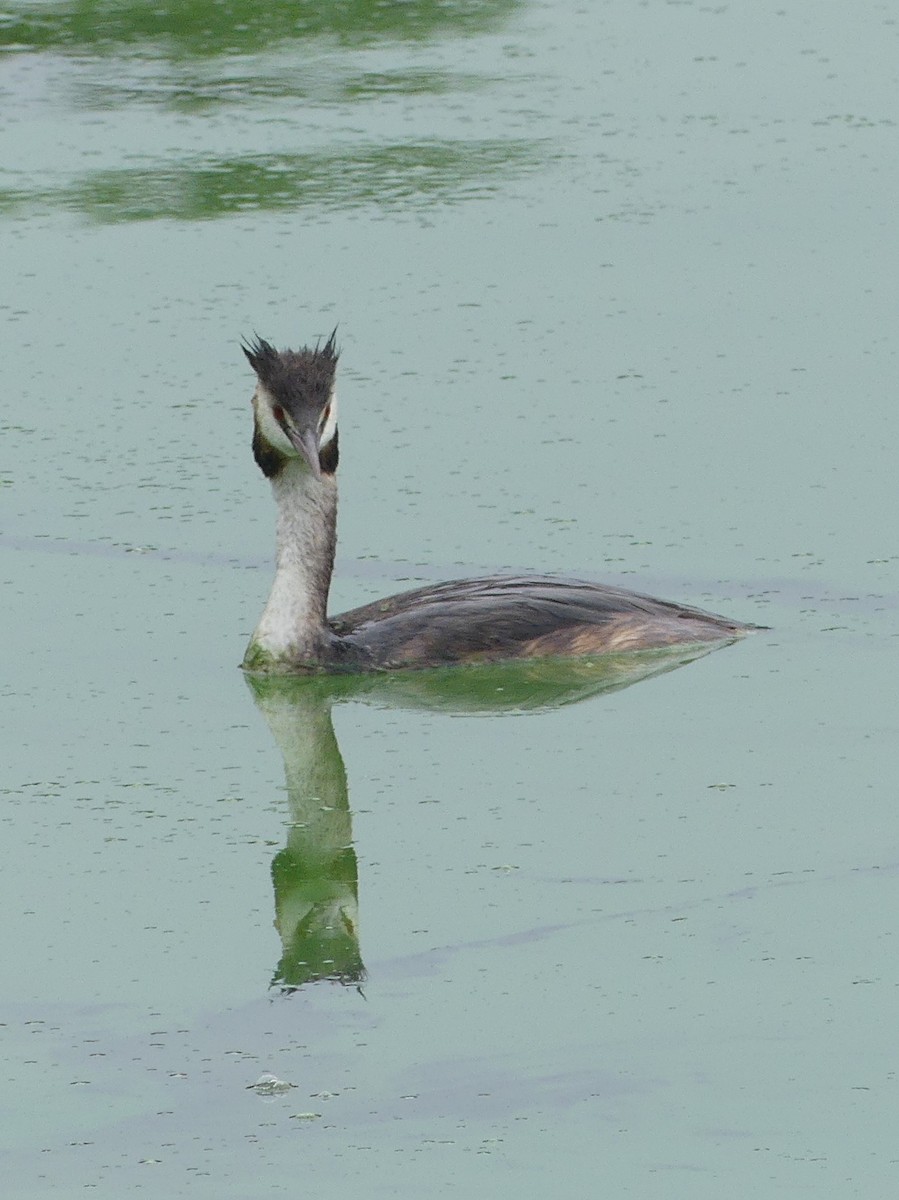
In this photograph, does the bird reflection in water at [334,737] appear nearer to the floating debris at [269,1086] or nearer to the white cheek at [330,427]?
the floating debris at [269,1086]

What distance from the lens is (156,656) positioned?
7.85 metres

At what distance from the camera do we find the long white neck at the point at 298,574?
7.84 m

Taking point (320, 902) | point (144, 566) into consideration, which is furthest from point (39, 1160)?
point (144, 566)

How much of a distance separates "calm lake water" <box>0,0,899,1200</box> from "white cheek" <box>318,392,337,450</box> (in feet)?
1.99

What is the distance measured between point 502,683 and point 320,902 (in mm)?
1790

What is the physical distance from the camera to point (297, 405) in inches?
310

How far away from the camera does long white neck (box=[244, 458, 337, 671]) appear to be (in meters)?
7.84

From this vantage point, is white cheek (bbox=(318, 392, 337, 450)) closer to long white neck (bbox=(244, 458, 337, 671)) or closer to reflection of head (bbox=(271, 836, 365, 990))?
long white neck (bbox=(244, 458, 337, 671))

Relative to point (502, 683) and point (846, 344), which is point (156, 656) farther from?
point (846, 344)

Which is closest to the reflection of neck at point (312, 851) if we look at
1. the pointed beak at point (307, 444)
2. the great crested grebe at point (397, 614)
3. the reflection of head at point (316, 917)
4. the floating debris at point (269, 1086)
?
the reflection of head at point (316, 917)

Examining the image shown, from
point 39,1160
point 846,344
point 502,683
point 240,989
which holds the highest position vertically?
point 846,344

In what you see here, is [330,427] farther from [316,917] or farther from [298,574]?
[316,917]

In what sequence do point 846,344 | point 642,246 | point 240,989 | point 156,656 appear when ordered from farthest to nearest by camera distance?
point 642,246 → point 846,344 → point 156,656 → point 240,989

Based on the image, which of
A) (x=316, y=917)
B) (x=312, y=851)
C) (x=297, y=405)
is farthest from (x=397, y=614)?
(x=316, y=917)
